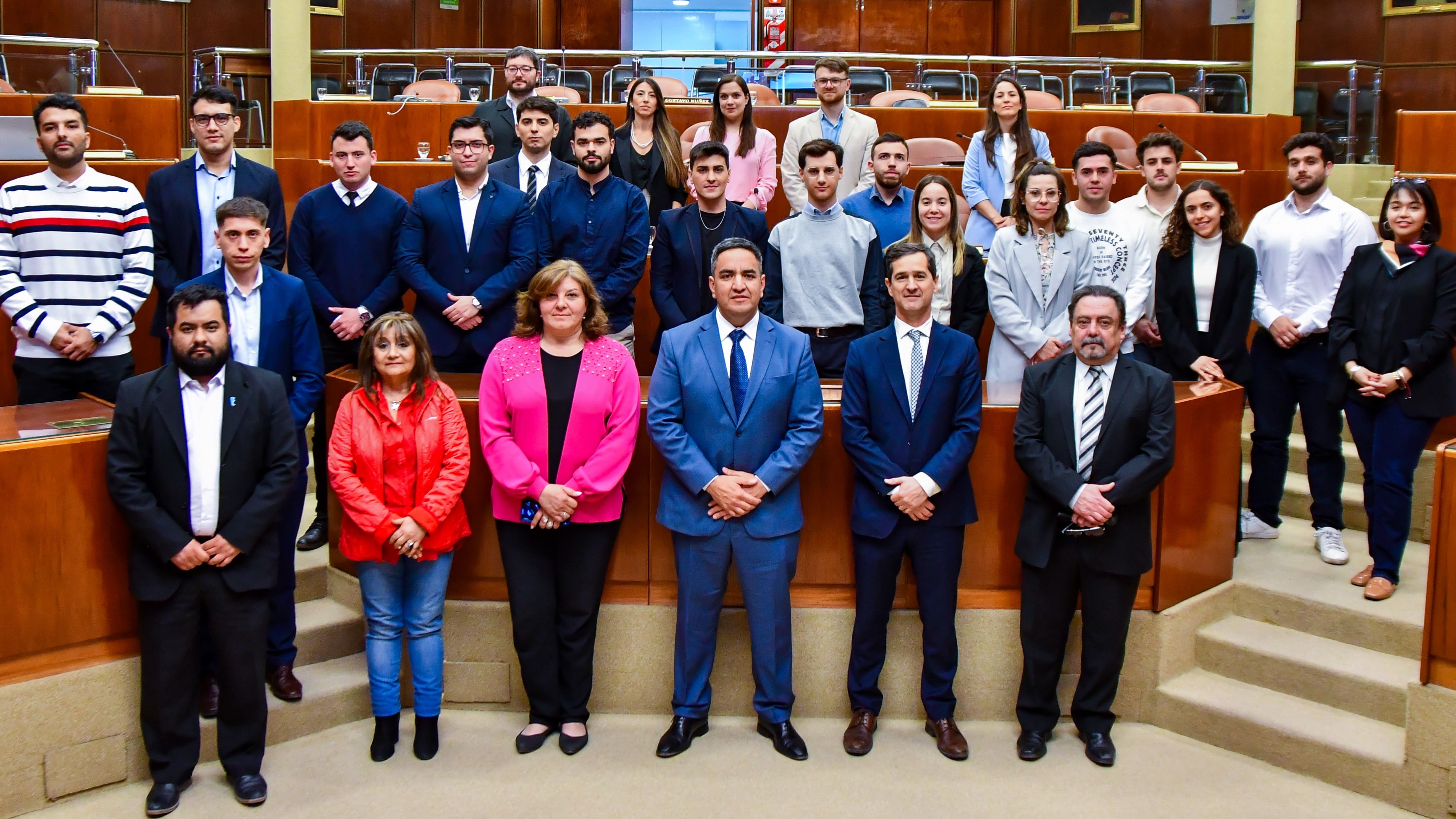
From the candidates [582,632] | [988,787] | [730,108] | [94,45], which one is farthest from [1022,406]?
[94,45]

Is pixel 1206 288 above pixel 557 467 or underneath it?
above

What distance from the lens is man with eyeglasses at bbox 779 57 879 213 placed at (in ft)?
17.0

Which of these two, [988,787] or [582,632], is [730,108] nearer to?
[582,632]

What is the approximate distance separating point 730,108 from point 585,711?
2578mm

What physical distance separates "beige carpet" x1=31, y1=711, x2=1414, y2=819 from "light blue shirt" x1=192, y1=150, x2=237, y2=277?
162 cm

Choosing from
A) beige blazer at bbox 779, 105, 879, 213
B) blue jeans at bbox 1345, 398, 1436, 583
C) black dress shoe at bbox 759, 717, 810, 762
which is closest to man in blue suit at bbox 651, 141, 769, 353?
beige blazer at bbox 779, 105, 879, 213

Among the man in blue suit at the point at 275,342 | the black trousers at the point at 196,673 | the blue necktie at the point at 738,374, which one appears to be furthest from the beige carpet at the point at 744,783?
the blue necktie at the point at 738,374

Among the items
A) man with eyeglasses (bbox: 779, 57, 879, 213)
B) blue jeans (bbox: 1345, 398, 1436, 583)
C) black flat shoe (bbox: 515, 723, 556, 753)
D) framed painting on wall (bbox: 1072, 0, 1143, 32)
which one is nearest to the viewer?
black flat shoe (bbox: 515, 723, 556, 753)

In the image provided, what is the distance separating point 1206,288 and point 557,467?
2380 mm

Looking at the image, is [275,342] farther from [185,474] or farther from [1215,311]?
[1215,311]

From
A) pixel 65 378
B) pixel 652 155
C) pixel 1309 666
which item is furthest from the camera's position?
pixel 652 155

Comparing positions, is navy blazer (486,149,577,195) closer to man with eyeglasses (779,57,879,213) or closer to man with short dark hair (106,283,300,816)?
man with eyeglasses (779,57,879,213)

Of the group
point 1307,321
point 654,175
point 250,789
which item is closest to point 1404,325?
point 1307,321

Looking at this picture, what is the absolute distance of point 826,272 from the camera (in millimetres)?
4066
